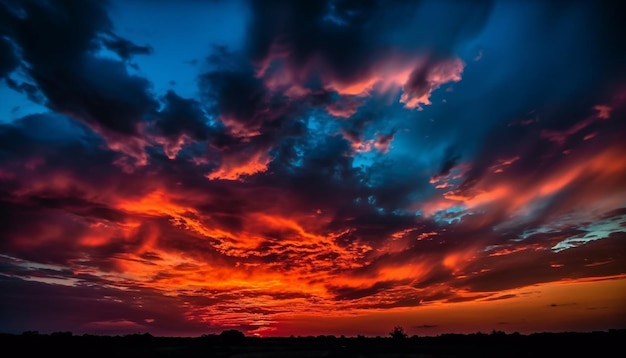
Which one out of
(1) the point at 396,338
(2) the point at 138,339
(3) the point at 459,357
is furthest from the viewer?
(1) the point at 396,338

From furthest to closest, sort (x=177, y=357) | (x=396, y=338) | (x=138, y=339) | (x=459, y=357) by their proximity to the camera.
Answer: (x=396, y=338) < (x=138, y=339) < (x=177, y=357) < (x=459, y=357)

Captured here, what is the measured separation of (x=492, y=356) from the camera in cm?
2706

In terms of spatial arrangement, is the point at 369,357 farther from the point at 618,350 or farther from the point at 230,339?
the point at 230,339

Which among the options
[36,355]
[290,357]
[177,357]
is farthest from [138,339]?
[290,357]

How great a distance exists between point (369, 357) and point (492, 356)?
9539 millimetres

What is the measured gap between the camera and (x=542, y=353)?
1098 inches

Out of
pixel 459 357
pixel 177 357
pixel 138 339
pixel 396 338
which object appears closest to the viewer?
pixel 459 357

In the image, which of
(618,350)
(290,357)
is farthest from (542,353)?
(290,357)

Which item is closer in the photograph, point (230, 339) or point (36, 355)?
point (36, 355)

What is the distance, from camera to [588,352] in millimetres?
26672

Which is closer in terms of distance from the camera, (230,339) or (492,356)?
(492,356)

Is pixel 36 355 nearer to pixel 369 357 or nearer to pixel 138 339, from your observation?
pixel 369 357

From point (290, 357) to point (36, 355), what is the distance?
2137cm

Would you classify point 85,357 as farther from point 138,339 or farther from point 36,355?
point 138,339
